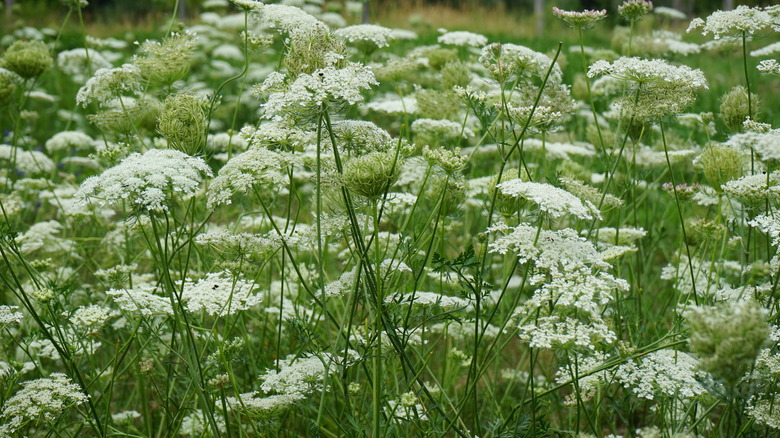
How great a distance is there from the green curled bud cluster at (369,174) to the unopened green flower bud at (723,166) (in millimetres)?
1638

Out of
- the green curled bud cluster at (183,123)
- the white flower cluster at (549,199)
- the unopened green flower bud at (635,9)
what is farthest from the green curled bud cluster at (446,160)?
the unopened green flower bud at (635,9)

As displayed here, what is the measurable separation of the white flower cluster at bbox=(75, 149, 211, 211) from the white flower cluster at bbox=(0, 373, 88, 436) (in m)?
0.75

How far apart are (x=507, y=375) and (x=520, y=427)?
1.33m

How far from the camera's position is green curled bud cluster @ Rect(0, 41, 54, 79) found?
4266mm

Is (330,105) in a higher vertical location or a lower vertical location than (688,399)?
higher

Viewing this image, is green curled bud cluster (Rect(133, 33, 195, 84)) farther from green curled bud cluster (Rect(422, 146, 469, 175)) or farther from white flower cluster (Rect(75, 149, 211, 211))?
green curled bud cluster (Rect(422, 146, 469, 175))

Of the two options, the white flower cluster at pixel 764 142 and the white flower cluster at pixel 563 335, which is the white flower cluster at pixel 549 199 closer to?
the white flower cluster at pixel 563 335

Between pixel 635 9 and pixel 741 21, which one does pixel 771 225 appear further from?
pixel 635 9

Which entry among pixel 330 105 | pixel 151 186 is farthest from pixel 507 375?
pixel 151 186

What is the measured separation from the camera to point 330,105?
8.19 ft

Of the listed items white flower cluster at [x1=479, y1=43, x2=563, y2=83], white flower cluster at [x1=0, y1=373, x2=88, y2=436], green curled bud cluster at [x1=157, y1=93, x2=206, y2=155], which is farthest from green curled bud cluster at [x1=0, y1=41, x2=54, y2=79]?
white flower cluster at [x1=479, y1=43, x2=563, y2=83]

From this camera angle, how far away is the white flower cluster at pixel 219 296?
2.61 m

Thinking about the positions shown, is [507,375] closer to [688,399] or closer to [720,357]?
[688,399]

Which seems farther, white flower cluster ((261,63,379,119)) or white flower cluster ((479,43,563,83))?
white flower cluster ((479,43,563,83))
